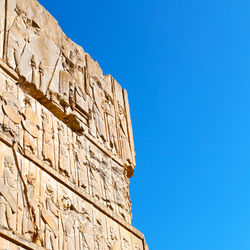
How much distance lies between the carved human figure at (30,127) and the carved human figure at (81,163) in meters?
0.94

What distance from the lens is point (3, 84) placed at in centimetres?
738

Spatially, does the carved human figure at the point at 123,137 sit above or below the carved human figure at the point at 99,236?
above

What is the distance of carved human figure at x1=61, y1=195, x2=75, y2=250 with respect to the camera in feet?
23.9

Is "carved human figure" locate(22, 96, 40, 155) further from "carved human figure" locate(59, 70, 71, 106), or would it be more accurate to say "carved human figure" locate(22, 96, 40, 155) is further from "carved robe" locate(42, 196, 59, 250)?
"carved human figure" locate(59, 70, 71, 106)

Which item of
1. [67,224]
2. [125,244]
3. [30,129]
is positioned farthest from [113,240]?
[30,129]

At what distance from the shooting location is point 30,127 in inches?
299

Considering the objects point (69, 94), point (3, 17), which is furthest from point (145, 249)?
point (3, 17)

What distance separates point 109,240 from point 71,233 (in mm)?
986

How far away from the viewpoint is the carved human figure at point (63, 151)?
7.96m

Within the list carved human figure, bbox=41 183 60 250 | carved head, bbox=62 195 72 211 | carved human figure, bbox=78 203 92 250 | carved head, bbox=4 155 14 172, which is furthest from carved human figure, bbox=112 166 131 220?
carved head, bbox=4 155 14 172

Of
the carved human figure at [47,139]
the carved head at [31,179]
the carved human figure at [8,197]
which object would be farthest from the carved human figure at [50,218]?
the carved human figure at [8,197]

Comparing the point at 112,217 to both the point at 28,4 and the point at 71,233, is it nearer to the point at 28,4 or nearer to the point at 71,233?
the point at 71,233

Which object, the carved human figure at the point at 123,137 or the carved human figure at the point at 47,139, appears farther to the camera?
the carved human figure at the point at 123,137

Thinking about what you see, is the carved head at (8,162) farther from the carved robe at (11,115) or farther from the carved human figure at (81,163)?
the carved human figure at (81,163)
